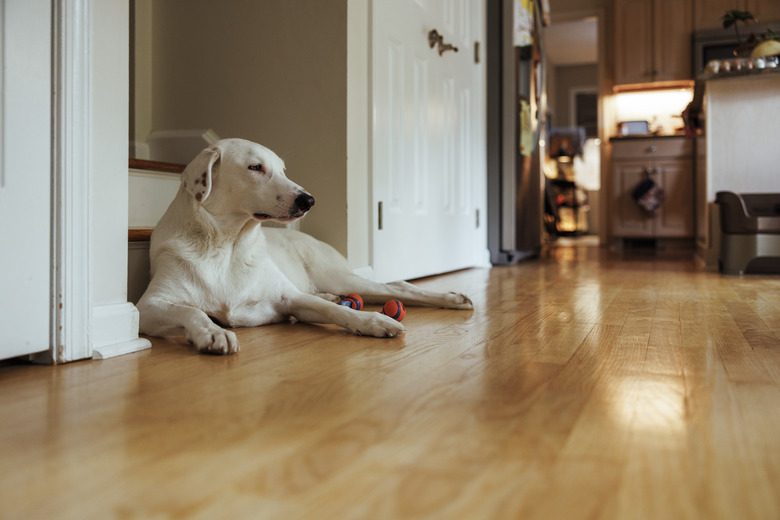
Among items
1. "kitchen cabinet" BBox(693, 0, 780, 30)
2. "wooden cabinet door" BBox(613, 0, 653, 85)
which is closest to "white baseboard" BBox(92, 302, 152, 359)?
"wooden cabinet door" BBox(613, 0, 653, 85)

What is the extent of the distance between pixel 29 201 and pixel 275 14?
1462mm

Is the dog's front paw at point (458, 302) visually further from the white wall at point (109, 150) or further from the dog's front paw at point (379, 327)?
the white wall at point (109, 150)

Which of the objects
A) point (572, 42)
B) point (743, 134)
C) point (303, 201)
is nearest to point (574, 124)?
point (572, 42)

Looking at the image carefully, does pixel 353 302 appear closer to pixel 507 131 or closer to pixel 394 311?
pixel 394 311

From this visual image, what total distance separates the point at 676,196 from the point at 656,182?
21 centimetres

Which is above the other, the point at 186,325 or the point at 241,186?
the point at 241,186

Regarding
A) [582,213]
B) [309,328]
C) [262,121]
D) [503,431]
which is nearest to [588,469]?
[503,431]

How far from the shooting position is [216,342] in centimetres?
131

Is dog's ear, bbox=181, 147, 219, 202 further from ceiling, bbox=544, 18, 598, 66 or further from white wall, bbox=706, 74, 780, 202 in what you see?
ceiling, bbox=544, 18, 598, 66

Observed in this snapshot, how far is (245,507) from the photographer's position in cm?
60

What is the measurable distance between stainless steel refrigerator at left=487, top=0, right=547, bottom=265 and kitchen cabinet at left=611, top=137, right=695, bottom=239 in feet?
6.32

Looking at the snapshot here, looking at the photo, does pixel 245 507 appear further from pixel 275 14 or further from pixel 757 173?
pixel 757 173

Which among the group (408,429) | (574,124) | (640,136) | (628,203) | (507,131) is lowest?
(408,429)

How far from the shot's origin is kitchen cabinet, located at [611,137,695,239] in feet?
19.0
